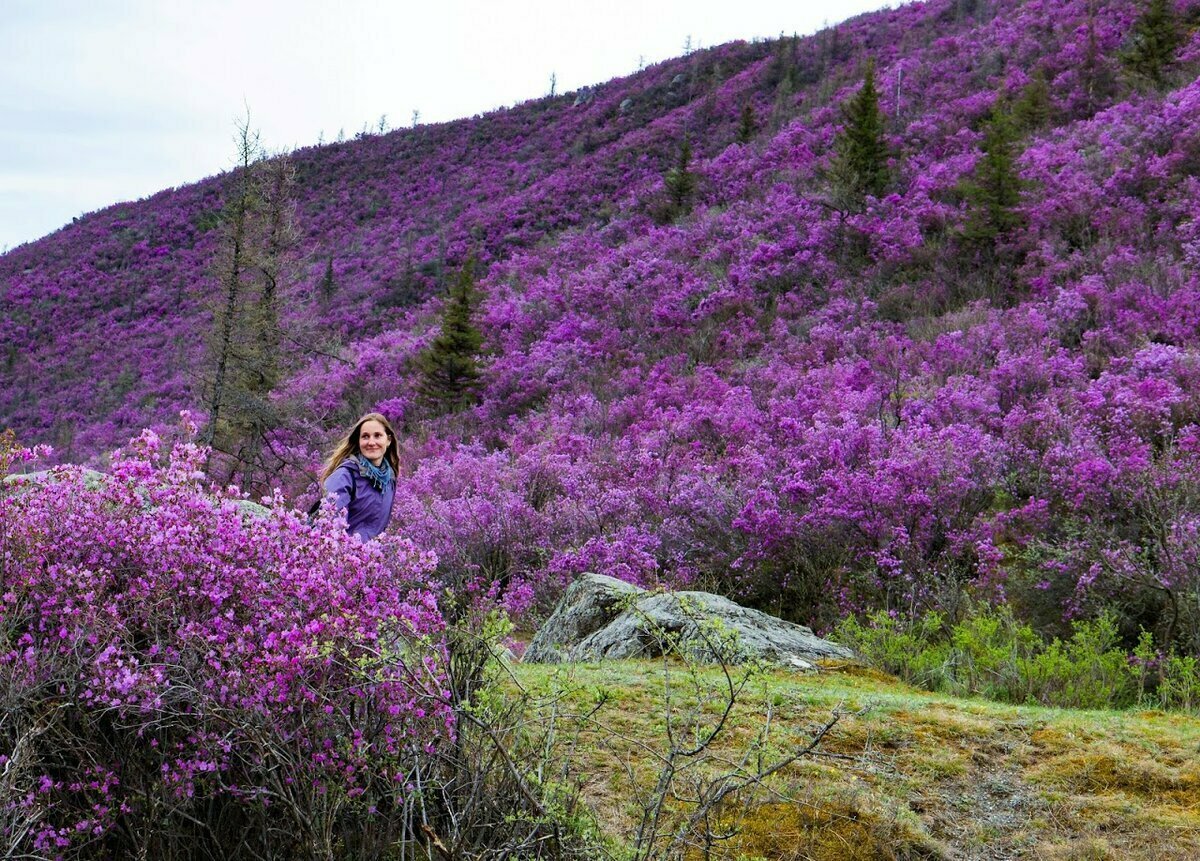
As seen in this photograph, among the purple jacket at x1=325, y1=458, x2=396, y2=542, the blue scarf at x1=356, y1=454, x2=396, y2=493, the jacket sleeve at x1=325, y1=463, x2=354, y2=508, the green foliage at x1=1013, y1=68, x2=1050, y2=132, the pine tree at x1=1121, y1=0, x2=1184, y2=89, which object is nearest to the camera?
the jacket sleeve at x1=325, y1=463, x2=354, y2=508

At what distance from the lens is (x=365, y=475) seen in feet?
17.3

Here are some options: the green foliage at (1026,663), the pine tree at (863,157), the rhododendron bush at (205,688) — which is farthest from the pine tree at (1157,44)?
the rhododendron bush at (205,688)

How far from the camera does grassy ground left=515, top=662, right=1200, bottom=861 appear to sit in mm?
2689

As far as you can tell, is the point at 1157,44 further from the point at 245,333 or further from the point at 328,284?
the point at 328,284

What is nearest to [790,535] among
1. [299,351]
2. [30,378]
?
[299,351]

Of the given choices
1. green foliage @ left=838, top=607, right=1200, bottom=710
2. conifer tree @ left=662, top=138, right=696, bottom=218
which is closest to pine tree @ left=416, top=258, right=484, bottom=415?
conifer tree @ left=662, top=138, right=696, bottom=218

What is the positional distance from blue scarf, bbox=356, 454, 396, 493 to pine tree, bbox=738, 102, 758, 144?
27040 mm

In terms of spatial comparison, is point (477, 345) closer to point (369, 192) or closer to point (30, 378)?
point (30, 378)

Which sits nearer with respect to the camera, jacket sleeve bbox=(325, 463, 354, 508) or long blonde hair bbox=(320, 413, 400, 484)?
jacket sleeve bbox=(325, 463, 354, 508)

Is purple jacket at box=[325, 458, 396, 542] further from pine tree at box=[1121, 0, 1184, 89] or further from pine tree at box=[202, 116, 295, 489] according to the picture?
pine tree at box=[1121, 0, 1184, 89]

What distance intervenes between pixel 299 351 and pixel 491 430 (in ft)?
26.4

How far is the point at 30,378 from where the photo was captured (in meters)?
32.1

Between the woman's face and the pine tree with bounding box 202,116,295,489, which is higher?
the pine tree with bounding box 202,116,295,489

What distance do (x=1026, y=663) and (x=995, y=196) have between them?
12.8 metres
